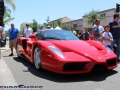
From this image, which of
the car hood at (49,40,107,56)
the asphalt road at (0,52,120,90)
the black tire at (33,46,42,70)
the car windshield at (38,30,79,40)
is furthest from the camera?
the car windshield at (38,30,79,40)

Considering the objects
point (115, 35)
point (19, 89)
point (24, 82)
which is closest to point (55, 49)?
point (24, 82)

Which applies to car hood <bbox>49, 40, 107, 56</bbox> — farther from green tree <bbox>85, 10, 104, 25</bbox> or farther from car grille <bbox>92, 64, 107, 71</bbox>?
green tree <bbox>85, 10, 104, 25</bbox>

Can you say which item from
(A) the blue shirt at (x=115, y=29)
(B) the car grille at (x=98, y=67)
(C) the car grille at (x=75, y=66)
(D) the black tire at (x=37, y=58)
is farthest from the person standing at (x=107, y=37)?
(C) the car grille at (x=75, y=66)

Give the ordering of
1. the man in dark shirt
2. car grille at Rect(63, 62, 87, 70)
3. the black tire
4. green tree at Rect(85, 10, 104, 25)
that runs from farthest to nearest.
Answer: green tree at Rect(85, 10, 104, 25), the man in dark shirt, the black tire, car grille at Rect(63, 62, 87, 70)

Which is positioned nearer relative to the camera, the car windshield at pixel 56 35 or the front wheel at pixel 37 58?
the front wheel at pixel 37 58

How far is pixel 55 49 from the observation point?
4410 mm

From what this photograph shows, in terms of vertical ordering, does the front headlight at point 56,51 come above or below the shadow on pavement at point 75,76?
above

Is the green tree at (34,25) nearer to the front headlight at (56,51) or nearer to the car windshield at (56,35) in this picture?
the car windshield at (56,35)

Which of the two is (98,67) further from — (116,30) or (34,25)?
(34,25)

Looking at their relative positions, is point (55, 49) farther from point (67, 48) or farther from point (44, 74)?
point (44, 74)

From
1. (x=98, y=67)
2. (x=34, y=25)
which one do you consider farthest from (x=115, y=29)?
(x=34, y=25)

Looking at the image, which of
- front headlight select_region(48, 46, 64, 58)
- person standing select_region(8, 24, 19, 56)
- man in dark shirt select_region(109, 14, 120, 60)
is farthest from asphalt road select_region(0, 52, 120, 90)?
person standing select_region(8, 24, 19, 56)

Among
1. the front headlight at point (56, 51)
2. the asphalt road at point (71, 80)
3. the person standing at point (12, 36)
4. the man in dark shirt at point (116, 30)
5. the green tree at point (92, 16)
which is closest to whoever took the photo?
the asphalt road at point (71, 80)

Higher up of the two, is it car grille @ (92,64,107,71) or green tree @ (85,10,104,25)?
green tree @ (85,10,104,25)
